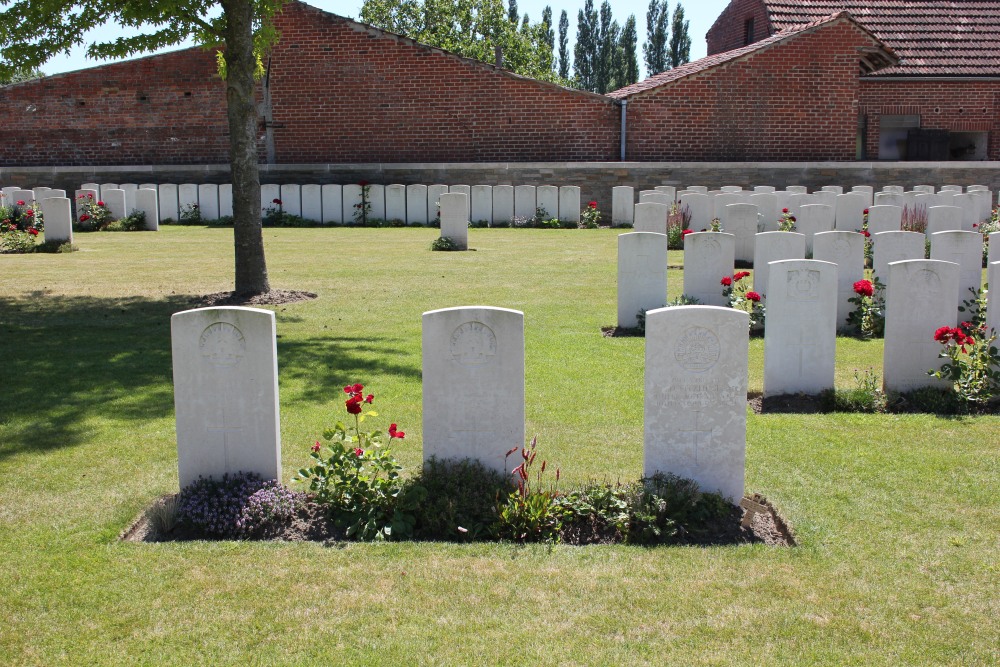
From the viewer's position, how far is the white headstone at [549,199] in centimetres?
2350

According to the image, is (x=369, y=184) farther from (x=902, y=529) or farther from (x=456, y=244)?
(x=902, y=529)

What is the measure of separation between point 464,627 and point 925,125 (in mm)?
27663

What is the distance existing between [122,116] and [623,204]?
44.7 feet

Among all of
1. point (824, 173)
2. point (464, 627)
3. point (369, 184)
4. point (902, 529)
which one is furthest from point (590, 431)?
point (824, 173)

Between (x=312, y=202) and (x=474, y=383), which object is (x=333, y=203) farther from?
(x=474, y=383)

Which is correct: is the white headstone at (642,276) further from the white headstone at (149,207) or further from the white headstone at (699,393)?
the white headstone at (149,207)

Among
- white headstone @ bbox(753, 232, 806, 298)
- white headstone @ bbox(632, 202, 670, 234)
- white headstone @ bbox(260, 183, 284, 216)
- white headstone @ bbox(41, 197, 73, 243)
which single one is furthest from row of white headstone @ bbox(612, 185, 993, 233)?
white headstone @ bbox(41, 197, 73, 243)

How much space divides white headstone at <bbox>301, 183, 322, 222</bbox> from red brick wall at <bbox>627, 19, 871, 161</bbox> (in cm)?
803

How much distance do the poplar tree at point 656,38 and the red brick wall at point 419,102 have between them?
38934mm

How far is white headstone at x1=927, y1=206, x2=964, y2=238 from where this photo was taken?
14.4 m

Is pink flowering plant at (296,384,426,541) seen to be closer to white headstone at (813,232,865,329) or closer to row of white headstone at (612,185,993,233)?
white headstone at (813,232,865,329)

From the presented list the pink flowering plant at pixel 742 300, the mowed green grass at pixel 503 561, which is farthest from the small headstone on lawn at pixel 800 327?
the pink flowering plant at pixel 742 300

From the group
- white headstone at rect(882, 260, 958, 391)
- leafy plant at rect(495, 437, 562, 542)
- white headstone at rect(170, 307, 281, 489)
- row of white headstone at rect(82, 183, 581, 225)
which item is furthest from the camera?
row of white headstone at rect(82, 183, 581, 225)

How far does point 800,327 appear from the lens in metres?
7.81
